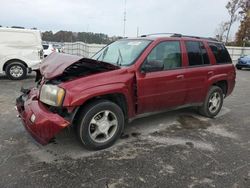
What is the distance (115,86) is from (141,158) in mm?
1106

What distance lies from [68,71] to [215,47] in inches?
137

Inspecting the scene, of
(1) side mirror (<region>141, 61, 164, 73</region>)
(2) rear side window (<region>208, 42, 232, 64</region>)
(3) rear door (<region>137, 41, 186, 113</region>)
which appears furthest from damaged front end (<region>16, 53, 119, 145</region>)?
(2) rear side window (<region>208, 42, 232, 64</region>)

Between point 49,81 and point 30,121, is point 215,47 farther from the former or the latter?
point 30,121

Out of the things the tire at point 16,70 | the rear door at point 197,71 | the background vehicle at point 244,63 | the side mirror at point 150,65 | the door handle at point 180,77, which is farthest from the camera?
the background vehicle at point 244,63

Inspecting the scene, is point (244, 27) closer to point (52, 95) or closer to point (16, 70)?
point (16, 70)

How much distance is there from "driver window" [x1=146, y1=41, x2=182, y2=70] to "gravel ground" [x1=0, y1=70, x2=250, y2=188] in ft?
4.04

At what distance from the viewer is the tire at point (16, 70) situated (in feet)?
32.0

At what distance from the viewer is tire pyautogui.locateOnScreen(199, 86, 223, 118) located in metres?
5.45

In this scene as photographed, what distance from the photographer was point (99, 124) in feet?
12.2

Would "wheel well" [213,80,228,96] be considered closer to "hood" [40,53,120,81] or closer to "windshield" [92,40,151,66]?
"windshield" [92,40,151,66]

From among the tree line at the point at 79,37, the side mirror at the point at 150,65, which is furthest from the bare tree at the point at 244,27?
the side mirror at the point at 150,65

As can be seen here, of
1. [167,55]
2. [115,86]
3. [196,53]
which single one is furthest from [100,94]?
[196,53]

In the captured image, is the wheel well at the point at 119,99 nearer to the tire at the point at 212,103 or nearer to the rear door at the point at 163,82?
the rear door at the point at 163,82

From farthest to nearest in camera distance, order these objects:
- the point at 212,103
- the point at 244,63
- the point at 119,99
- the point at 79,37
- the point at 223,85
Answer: the point at 79,37
the point at 244,63
the point at 223,85
the point at 212,103
the point at 119,99
